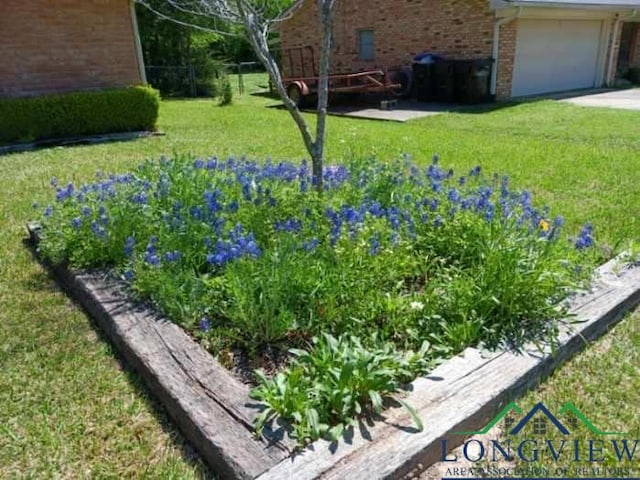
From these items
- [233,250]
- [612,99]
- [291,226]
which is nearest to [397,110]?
[612,99]

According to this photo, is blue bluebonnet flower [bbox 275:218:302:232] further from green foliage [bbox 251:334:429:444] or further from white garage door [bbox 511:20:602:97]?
white garage door [bbox 511:20:602:97]

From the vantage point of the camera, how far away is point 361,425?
6.42 ft

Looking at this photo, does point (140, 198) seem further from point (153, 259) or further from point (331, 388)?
point (331, 388)

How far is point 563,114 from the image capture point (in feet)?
35.7

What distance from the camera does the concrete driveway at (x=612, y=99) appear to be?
1229 centimetres

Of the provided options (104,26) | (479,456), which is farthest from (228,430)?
(104,26)

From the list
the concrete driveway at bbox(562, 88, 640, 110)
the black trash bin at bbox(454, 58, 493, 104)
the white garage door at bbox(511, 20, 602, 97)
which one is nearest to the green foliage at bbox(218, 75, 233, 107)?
the black trash bin at bbox(454, 58, 493, 104)

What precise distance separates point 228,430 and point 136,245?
5.78 feet

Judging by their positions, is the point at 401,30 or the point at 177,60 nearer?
the point at 401,30

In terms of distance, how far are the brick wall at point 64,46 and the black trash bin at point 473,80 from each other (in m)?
8.23

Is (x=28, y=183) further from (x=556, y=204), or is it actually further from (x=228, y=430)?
(x=556, y=204)

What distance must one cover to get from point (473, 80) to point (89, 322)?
12165mm

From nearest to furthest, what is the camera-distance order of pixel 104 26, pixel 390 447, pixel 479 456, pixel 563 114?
pixel 390 447, pixel 479 456, pixel 104 26, pixel 563 114

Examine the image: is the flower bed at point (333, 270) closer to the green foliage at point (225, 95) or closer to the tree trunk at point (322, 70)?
the tree trunk at point (322, 70)
